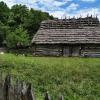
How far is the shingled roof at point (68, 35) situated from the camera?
38156 millimetres

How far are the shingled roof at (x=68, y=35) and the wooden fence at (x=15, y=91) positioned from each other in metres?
33.3

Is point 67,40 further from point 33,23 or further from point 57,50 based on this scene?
point 33,23

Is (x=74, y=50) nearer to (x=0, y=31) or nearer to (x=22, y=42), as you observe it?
(x=22, y=42)

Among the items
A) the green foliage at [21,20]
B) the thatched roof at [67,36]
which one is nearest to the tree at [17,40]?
the green foliage at [21,20]

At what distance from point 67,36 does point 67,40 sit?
1.94 ft

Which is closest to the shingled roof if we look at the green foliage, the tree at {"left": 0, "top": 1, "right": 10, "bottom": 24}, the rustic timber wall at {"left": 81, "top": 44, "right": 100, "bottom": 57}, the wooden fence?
the rustic timber wall at {"left": 81, "top": 44, "right": 100, "bottom": 57}

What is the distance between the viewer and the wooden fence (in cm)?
379

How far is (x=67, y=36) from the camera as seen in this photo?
38719 millimetres

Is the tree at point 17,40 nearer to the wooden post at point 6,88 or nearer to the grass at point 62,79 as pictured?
the grass at point 62,79

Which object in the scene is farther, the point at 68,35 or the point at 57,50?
the point at 68,35

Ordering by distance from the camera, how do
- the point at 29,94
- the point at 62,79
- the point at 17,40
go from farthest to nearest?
1. the point at 17,40
2. the point at 62,79
3. the point at 29,94

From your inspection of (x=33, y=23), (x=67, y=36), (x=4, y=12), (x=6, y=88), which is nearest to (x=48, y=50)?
(x=67, y=36)

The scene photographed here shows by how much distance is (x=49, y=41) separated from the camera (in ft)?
125

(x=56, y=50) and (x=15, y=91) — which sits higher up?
(x=15, y=91)
